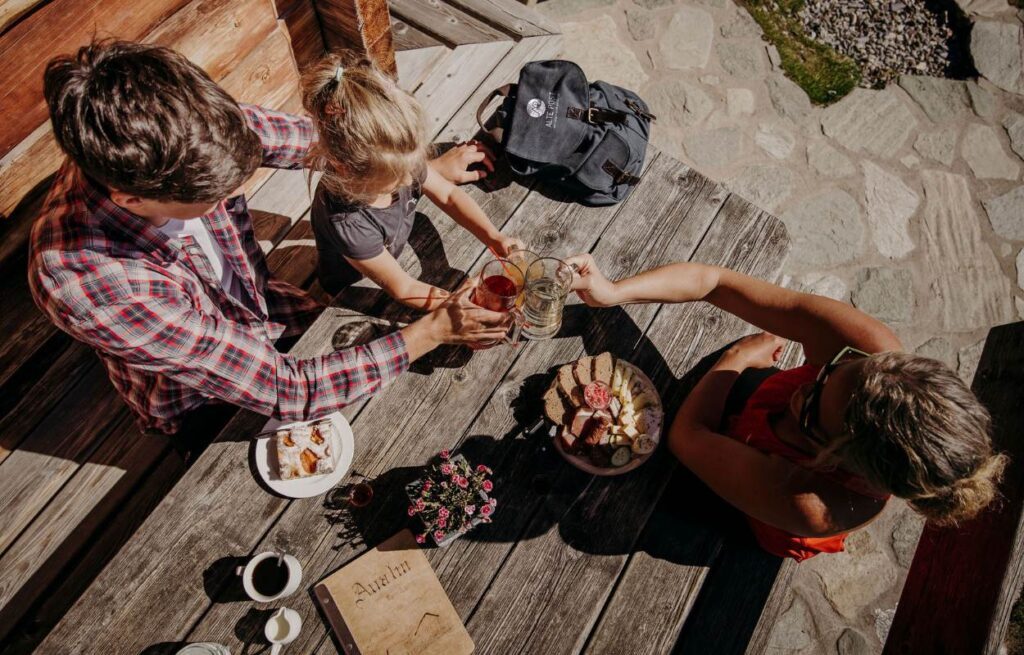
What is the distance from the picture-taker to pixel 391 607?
5.79 ft

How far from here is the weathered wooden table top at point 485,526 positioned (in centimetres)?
174

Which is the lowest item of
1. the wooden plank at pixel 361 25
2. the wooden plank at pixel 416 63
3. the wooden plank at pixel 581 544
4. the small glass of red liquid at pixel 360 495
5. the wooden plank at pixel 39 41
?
the wooden plank at pixel 581 544

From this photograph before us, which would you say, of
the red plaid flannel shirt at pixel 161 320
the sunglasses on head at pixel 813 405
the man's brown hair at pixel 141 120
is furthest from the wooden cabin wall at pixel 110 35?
the sunglasses on head at pixel 813 405

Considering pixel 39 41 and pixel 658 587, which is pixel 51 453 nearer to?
pixel 39 41

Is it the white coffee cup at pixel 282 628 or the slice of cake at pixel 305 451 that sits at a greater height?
the slice of cake at pixel 305 451

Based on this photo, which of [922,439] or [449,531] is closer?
[922,439]

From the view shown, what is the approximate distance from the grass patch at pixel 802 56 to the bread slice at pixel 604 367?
3.59 m

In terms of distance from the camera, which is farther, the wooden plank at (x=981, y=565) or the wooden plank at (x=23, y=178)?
the wooden plank at (x=23, y=178)

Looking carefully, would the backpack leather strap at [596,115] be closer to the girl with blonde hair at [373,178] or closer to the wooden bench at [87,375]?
the wooden bench at [87,375]

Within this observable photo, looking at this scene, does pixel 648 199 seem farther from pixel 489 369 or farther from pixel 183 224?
pixel 183 224

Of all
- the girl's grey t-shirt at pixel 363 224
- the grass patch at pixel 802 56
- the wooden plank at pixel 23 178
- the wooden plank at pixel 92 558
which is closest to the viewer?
the girl's grey t-shirt at pixel 363 224

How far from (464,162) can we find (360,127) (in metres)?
0.57

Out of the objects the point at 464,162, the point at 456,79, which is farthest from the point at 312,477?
the point at 456,79

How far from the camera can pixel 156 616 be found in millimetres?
1716
